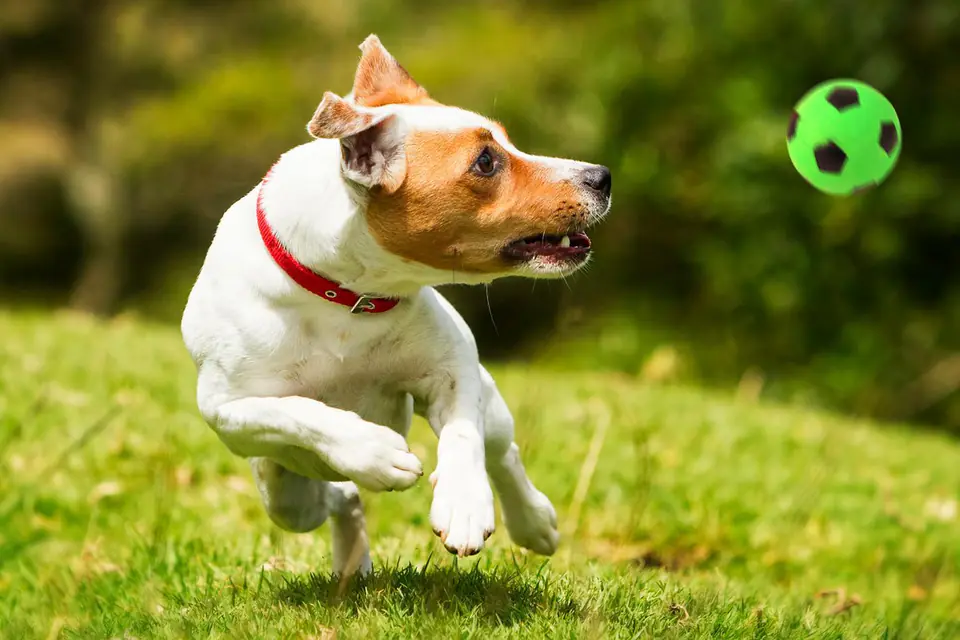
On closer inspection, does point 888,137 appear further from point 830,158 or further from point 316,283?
point 316,283

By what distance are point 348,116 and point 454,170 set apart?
361mm

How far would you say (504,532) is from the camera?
204 inches

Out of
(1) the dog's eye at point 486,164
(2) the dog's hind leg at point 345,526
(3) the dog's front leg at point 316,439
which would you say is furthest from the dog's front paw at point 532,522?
(1) the dog's eye at point 486,164

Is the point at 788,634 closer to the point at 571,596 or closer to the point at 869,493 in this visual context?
the point at 571,596

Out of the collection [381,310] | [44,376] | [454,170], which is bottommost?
[44,376]

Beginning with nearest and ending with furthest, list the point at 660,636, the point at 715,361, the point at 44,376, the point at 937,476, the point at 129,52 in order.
Answer: the point at 660,636
the point at 44,376
the point at 937,476
the point at 715,361
the point at 129,52

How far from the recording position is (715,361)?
1271cm

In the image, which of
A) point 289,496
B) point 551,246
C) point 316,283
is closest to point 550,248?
point 551,246

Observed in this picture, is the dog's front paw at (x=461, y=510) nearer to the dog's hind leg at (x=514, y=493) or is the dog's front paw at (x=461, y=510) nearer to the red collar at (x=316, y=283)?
the red collar at (x=316, y=283)

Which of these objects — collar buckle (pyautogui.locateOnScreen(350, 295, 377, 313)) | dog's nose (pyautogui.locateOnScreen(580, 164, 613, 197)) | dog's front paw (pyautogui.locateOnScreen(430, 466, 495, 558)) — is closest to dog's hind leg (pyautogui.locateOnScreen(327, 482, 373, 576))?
collar buckle (pyautogui.locateOnScreen(350, 295, 377, 313))

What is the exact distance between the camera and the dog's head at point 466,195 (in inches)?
136

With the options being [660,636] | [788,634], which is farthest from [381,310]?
[788,634]

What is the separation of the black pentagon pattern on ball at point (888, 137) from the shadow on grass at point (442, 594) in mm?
1954

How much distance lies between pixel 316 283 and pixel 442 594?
3.07 ft
